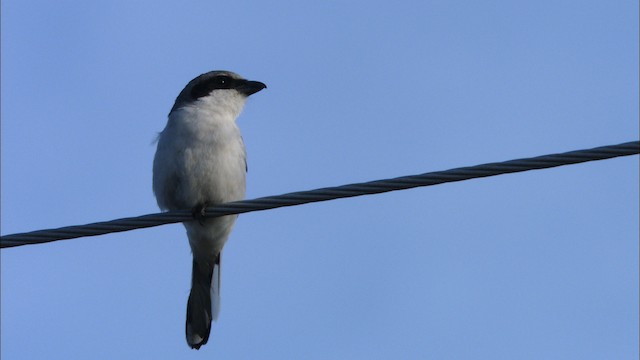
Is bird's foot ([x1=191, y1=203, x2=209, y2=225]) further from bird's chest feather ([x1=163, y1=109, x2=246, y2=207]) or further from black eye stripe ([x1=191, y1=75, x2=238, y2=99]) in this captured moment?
black eye stripe ([x1=191, y1=75, x2=238, y2=99])

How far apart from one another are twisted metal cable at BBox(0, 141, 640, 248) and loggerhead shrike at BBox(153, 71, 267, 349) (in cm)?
142

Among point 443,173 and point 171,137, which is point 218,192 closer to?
point 171,137

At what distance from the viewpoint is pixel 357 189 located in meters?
5.66

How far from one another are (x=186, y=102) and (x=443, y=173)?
413 centimetres

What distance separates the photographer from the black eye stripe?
9.27 metres

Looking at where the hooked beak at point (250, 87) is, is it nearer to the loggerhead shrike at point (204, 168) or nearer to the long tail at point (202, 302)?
the loggerhead shrike at point (204, 168)

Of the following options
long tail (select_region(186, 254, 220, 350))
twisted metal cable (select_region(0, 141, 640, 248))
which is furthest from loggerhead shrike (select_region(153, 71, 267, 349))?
twisted metal cable (select_region(0, 141, 640, 248))

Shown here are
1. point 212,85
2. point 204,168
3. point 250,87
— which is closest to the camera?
point 204,168

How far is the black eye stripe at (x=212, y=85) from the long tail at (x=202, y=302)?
147cm

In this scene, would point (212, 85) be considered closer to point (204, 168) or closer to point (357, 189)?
point (204, 168)

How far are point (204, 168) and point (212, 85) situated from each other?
4.75ft

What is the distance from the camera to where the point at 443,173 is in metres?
5.50

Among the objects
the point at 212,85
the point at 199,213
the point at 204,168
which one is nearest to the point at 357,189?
the point at 199,213

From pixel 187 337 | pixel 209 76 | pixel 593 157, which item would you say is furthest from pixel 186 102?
pixel 593 157
